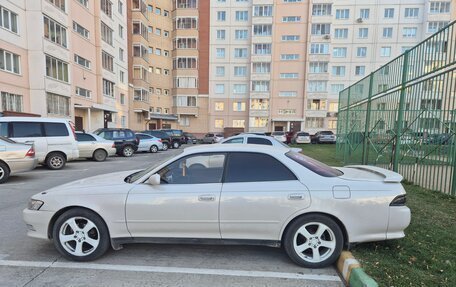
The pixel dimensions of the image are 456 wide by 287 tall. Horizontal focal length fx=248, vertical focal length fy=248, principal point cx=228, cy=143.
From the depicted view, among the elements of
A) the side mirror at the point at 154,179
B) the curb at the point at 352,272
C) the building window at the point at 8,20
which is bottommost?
the curb at the point at 352,272

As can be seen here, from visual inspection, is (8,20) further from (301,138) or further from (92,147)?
(301,138)

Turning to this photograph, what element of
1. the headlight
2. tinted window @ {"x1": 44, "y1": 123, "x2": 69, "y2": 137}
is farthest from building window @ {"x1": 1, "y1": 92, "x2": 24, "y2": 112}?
the headlight

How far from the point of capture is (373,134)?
30.8 ft

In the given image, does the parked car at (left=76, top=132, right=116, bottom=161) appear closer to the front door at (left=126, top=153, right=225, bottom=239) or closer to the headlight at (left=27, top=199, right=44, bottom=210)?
the headlight at (left=27, top=199, right=44, bottom=210)

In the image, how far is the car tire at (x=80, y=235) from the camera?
3178mm

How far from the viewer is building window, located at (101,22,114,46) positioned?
25000mm

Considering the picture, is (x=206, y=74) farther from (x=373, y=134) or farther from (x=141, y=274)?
(x=141, y=274)

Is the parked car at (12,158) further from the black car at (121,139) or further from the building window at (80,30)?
the building window at (80,30)

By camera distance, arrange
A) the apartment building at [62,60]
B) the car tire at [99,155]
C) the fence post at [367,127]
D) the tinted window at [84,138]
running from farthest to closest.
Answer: the apartment building at [62,60] < the car tire at [99,155] < the tinted window at [84,138] < the fence post at [367,127]

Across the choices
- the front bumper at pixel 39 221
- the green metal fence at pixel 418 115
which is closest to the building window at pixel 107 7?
the green metal fence at pixel 418 115

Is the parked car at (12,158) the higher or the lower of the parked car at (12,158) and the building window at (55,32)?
the lower

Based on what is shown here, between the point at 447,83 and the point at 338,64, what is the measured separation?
36739 mm

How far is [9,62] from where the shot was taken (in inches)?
648

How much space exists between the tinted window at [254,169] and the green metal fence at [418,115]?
5.05 metres
